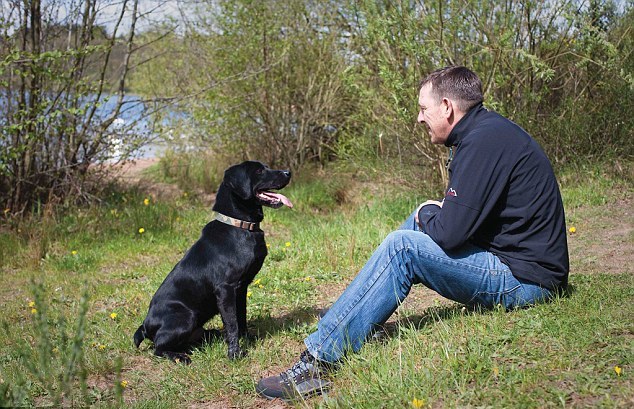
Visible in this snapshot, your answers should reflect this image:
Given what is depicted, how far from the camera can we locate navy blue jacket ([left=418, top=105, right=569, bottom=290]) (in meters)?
3.24

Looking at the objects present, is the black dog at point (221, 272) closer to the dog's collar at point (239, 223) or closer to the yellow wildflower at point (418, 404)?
the dog's collar at point (239, 223)

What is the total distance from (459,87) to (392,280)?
42.8 inches

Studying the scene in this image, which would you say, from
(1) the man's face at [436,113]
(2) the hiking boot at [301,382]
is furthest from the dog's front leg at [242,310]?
(1) the man's face at [436,113]

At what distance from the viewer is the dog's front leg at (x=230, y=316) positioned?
4.00m

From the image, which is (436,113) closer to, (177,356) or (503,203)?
(503,203)

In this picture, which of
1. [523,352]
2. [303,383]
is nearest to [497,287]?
[523,352]

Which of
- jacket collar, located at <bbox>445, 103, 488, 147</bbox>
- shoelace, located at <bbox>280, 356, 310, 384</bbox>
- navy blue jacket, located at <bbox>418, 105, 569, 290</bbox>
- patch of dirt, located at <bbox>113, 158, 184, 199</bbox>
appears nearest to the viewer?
navy blue jacket, located at <bbox>418, 105, 569, 290</bbox>

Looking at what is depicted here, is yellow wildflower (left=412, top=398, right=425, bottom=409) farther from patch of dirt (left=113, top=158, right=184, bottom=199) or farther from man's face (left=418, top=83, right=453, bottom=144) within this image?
patch of dirt (left=113, top=158, right=184, bottom=199)

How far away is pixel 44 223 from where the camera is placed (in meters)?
7.34

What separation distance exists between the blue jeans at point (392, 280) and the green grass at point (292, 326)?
15 cm

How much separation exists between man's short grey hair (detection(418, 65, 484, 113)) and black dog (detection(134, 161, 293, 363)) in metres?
1.19

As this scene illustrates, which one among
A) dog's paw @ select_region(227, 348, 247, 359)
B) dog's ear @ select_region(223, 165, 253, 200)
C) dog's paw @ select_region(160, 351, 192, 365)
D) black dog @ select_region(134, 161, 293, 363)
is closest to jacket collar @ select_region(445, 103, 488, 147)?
black dog @ select_region(134, 161, 293, 363)

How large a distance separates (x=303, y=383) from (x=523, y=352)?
3.51 ft

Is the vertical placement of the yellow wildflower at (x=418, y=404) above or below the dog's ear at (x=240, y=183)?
below
